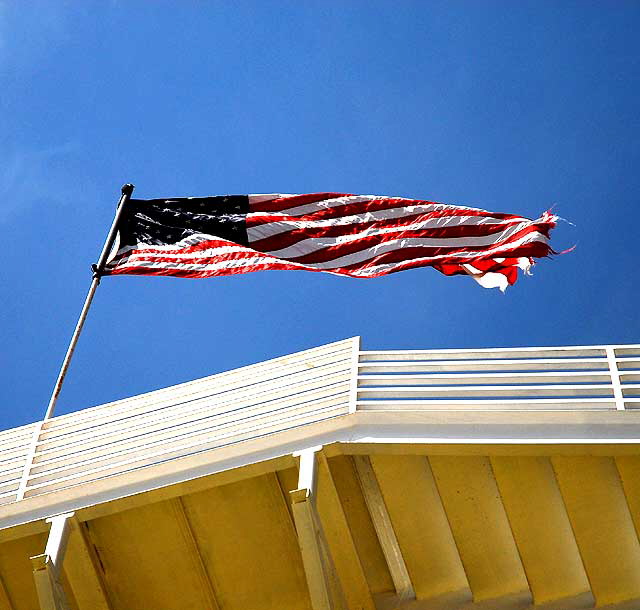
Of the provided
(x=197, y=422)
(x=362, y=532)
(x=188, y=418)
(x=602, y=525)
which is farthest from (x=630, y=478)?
(x=188, y=418)

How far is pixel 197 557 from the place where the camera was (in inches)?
364

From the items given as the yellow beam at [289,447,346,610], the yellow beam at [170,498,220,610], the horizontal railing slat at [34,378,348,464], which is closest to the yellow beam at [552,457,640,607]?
the yellow beam at [289,447,346,610]

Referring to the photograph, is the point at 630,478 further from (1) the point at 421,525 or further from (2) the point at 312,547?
(2) the point at 312,547

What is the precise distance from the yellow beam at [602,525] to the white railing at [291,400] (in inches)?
21.3

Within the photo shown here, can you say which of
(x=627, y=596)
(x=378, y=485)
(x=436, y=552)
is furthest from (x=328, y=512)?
(x=627, y=596)

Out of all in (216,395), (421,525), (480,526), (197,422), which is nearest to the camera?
(480,526)

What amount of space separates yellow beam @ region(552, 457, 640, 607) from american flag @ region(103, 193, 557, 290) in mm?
3355

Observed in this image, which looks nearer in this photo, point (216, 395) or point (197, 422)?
point (197, 422)

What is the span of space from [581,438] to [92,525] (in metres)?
4.63

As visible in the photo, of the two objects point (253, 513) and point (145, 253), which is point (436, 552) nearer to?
point (253, 513)

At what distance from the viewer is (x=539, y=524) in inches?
336

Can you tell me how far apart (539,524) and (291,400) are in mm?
2540

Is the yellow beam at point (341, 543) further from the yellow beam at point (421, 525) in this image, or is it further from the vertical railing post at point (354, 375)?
the vertical railing post at point (354, 375)

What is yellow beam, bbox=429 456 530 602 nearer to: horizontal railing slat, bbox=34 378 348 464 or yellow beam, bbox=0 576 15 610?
horizontal railing slat, bbox=34 378 348 464
